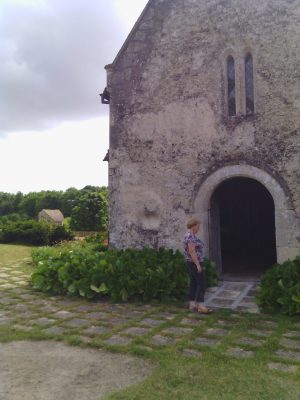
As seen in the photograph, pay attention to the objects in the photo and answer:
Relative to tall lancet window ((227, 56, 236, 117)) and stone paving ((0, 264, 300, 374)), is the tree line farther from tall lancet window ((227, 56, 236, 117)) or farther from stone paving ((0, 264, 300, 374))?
stone paving ((0, 264, 300, 374))

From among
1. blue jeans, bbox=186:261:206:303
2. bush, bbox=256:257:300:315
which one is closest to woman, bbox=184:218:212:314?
blue jeans, bbox=186:261:206:303

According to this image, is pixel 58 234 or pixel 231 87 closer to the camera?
pixel 231 87

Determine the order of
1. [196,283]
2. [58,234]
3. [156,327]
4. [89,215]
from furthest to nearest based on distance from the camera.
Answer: [89,215] < [58,234] < [196,283] < [156,327]

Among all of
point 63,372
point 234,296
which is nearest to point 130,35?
point 234,296

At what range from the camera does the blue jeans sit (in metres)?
6.93

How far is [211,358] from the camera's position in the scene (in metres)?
4.75

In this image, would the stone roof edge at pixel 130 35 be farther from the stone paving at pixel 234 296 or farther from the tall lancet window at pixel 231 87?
the stone paving at pixel 234 296

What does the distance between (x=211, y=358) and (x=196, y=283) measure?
255 centimetres

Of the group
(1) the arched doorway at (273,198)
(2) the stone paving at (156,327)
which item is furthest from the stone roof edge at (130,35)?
(2) the stone paving at (156,327)

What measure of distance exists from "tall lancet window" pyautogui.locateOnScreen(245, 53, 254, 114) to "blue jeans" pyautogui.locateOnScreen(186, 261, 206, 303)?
13.0 feet

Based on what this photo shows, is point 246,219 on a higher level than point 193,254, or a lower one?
higher

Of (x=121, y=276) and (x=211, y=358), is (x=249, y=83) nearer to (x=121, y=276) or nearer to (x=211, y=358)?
(x=121, y=276)

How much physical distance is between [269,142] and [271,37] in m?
2.30

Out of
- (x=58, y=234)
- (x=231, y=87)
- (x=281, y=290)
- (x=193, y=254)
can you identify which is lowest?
(x=281, y=290)
